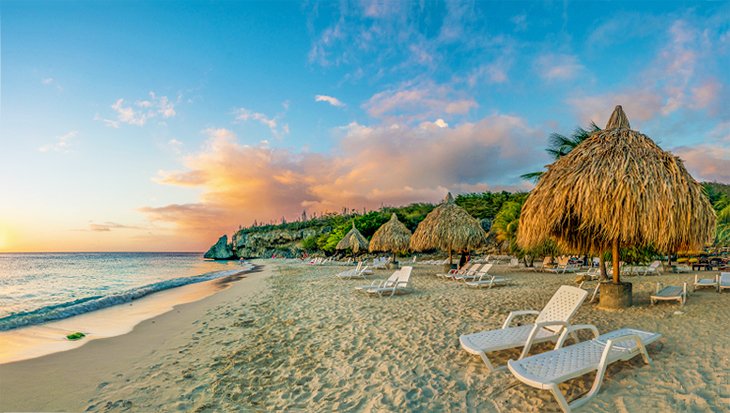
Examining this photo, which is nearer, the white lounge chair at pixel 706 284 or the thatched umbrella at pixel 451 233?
the white lounge chair at pixel 706 284

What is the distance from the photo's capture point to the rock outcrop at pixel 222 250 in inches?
3068

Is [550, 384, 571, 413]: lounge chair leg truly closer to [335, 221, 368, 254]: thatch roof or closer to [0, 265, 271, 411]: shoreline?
[0, 265, 271, 411]: shoreline

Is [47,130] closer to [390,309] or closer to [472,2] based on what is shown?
[390,309]

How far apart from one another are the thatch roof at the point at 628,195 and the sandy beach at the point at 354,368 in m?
1.33

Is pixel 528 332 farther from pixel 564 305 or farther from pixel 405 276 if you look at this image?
pixel 405 276

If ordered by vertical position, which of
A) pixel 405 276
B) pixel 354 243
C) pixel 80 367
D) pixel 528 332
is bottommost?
pixel 80 367

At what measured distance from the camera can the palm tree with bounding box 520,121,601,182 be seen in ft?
43.4

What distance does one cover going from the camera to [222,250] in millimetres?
77938

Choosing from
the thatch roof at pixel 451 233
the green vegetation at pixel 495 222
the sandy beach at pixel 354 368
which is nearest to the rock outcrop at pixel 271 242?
the green vegetation at pixel 495 222

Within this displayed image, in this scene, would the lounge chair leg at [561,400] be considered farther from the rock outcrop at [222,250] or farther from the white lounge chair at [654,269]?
the rock outcrop at [222,250]

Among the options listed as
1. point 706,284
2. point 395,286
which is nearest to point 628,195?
point 706,284

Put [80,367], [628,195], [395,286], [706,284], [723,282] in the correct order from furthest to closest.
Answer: [395,286], [706,284], [723,282], [628,195], [80,367]

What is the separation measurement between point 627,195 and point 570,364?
391cm

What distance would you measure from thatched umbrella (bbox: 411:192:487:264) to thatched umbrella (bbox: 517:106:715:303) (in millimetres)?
8129
